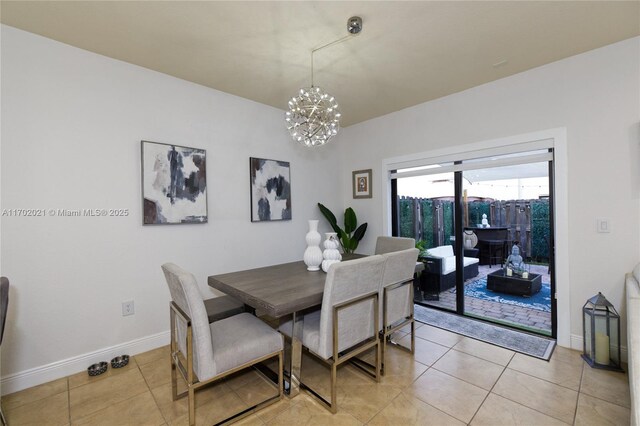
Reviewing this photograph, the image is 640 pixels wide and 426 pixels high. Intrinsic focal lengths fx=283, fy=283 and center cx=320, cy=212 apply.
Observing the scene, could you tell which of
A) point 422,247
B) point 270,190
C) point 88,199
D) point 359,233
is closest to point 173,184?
point 88,199

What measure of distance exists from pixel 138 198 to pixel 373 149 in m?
3.04

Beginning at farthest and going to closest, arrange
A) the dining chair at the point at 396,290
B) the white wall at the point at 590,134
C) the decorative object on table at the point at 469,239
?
the decorative object on table at the point at 469,239, the white wall at the point at 590,134, the dining chair at the point at 396,290

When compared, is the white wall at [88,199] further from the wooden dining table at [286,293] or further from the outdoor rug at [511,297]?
the outdoor rug at [511,297]

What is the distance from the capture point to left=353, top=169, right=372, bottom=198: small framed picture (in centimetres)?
426

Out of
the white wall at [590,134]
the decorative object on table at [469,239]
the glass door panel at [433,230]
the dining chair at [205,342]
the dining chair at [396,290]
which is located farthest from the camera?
the glass door panel at [433,230]

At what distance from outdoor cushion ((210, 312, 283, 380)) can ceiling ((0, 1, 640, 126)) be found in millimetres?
2195

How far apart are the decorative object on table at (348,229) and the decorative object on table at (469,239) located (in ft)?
4.36

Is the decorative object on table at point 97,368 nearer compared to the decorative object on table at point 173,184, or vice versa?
the decorative object on table at point 97,368

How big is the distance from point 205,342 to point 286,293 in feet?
1.82

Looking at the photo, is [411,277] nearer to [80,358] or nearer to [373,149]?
[373,149]

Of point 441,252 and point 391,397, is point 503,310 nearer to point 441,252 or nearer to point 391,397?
point 441,252

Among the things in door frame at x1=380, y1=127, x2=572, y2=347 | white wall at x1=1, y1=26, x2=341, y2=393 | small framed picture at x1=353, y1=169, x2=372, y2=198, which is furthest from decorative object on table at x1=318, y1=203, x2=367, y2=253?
door frame at x1=380, y1=127, x2=572, y2=347

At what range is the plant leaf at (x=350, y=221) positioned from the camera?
4.28 meters

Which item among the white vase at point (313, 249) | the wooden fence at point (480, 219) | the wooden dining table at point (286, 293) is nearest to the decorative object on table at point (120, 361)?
the wooden dining table at point (286, 293)
